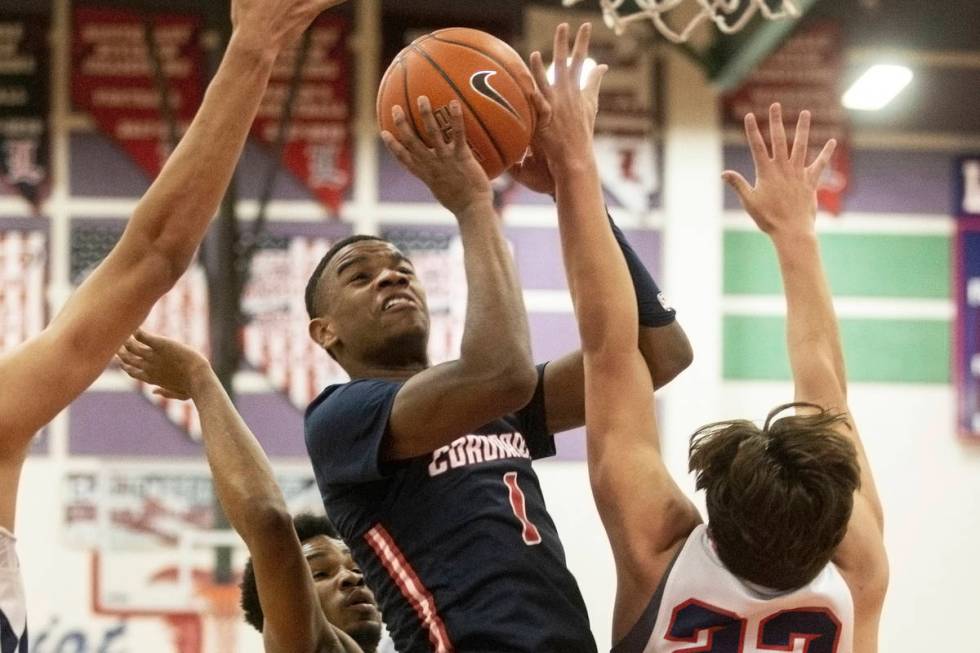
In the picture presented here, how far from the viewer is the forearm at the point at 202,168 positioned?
7.58 feet

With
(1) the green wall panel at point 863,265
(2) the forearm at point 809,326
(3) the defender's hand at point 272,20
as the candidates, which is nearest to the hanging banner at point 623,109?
(1) the green wall panel at point 863,265

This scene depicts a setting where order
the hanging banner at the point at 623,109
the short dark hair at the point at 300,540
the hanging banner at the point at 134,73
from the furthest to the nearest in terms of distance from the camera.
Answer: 1. the hanging banner at the point at 623,109
2. the hanging banner at the point at 134,73
3. the short dark hair at the point at 300,540

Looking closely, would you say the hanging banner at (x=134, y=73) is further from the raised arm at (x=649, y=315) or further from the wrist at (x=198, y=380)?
the raised arm at (x=649, y=315)

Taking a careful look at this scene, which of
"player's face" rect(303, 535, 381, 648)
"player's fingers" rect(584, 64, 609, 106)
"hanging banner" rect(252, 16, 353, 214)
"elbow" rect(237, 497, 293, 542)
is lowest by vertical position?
"player's face" rect(303, 535, 381, 648)

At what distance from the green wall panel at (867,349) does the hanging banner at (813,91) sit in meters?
1.02

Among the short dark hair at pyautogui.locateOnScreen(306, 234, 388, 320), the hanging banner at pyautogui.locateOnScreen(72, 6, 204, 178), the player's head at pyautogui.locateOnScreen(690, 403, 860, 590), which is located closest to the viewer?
the player's head at pyautogui.locateOnScreen(690, 403, 860, 590)

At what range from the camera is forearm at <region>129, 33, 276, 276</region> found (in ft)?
7.58

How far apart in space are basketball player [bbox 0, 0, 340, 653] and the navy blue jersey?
83cm

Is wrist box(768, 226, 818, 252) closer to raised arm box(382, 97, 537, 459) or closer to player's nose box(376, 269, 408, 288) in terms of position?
raised arm box(382, 97, 537, 459)

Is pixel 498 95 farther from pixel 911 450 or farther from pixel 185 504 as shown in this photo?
pixel 911 450

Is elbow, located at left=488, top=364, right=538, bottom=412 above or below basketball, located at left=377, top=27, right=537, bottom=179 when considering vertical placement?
below

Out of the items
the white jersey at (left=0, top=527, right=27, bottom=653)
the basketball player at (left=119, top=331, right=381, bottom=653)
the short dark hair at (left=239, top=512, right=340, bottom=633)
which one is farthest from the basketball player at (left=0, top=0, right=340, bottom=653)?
the short dark hair at (left=239, top=512, right=340, bottom=633)

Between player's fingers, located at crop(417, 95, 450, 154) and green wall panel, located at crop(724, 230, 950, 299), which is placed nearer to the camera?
A: player's fingers, located at crop(417, 95, 450, 154)

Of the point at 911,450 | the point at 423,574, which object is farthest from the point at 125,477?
the point at 423,574
